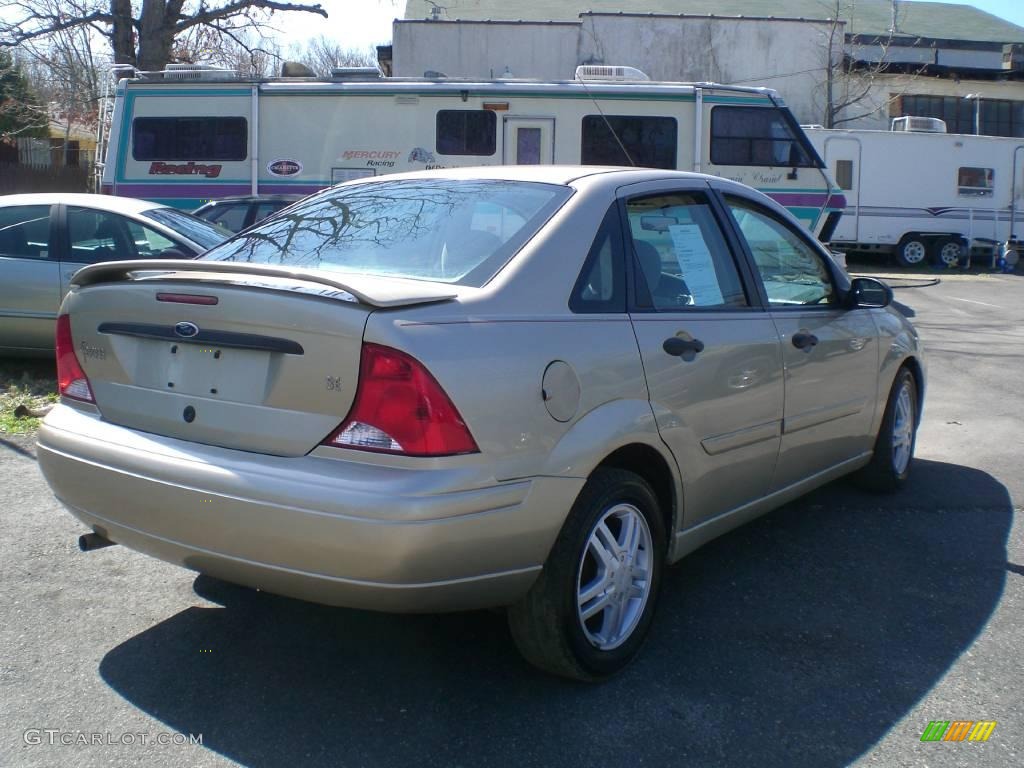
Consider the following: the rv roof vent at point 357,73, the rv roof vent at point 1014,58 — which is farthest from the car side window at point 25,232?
the rv roof vent at point 1014,58

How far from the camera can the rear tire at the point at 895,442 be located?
5496mm

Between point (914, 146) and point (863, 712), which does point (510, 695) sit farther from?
point (914, 146)

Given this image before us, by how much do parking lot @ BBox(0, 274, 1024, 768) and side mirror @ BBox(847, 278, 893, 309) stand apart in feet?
3.68

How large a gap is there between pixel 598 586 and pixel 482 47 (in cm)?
2359

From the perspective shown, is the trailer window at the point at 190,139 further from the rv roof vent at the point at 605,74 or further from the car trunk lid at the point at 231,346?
the car trunk lid at the point at 231,346

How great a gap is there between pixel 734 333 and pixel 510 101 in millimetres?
10554

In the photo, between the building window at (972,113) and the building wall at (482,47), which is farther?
the building window at (972,113)

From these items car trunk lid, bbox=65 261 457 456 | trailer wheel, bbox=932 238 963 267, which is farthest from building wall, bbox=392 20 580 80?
car trunk lid, bbox=65 261 457 456

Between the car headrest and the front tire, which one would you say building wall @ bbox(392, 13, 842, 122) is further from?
the front tire

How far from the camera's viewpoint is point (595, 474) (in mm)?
3391

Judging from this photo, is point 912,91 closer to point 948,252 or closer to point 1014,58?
point 1014,58

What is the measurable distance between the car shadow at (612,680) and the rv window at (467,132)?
1018 cm

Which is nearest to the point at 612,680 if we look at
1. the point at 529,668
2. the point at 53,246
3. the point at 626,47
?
the point at 529,668

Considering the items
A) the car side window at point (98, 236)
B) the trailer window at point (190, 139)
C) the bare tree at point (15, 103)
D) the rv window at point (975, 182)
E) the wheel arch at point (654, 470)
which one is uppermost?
the bare tree at point (15, 103)
